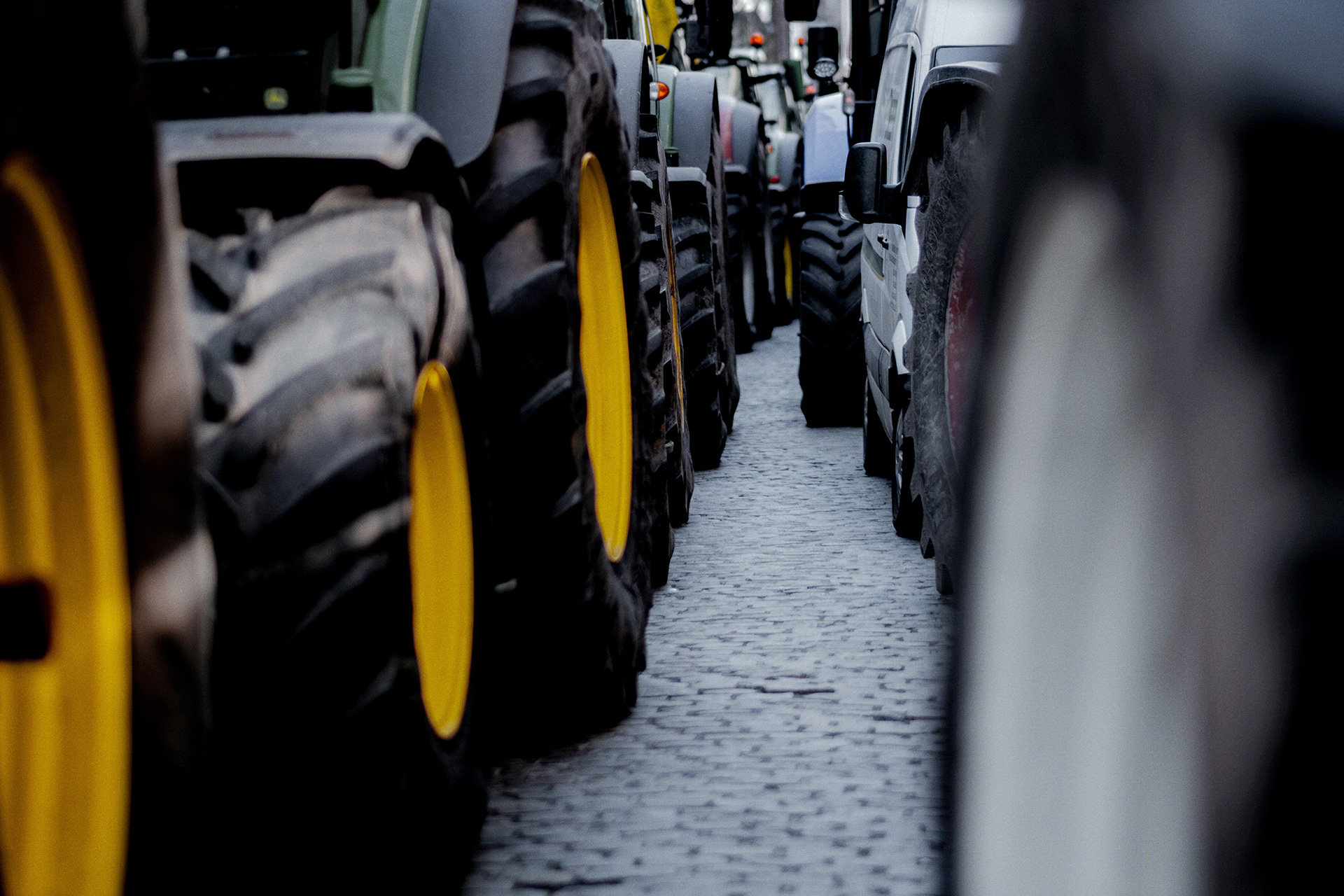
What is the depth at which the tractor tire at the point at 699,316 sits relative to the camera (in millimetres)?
5461

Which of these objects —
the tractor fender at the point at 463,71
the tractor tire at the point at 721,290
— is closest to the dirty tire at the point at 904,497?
the tractor tire at the point at 721,290

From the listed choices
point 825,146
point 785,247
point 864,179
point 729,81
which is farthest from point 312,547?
point 785,247

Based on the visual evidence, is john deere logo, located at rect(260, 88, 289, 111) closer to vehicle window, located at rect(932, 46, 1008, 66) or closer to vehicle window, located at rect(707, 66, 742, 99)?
vehicle window, located at rect(932, 46, 1008, 66)

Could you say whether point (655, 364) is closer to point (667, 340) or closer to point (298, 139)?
point (667, 340)

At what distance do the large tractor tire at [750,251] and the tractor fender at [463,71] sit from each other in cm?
530

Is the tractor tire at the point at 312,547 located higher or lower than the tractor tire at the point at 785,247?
higher

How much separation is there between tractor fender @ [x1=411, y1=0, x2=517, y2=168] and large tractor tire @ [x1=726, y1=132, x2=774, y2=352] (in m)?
5.30

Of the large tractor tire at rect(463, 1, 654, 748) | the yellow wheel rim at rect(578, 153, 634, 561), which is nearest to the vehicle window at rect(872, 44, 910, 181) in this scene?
the yellow wheel rim at rect(578, 153, 634, 561)

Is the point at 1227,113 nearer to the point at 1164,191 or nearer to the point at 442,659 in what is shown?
the point at 1164,191

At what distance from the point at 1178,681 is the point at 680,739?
197 centimetres

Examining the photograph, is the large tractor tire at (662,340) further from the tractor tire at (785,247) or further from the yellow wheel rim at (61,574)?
the tractor tire at (785,247)

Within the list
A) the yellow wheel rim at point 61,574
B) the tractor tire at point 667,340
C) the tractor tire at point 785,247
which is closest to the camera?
the yellow wheel rim at point 61,574

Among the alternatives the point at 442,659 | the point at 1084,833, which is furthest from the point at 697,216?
the point at 1084,833

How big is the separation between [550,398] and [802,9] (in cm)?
430
